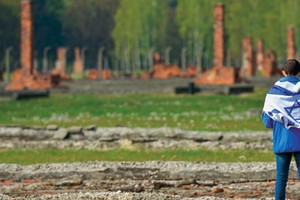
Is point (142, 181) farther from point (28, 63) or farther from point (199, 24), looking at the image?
point (199, 24)

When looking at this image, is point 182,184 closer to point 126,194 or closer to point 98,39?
point 126,194

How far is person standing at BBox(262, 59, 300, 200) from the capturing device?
35.4ft

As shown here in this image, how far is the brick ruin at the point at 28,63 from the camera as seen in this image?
48.2m

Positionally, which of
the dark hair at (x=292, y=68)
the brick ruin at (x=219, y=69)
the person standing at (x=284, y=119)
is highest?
the dark hair at (x=292, y=68)

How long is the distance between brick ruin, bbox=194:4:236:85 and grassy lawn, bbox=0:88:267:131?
9.61 meters

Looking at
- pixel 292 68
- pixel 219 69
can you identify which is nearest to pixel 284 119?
pixel 292 68

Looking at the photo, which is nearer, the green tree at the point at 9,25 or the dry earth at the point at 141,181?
the dry earth at the point at 141,181

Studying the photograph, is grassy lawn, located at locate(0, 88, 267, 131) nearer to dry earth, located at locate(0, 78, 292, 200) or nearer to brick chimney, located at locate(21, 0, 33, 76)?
dry earth, located at locate(0, 78, 292, 200)

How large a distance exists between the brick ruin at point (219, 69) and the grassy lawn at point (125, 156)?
32.2 m

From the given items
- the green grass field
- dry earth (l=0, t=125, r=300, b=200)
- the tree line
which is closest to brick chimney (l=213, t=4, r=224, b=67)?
the green grass field

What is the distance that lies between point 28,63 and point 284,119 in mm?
39002

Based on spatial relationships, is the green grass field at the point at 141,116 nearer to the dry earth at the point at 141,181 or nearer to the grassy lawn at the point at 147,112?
the grassy lawn at the point at 147,112

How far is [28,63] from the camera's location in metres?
49.2

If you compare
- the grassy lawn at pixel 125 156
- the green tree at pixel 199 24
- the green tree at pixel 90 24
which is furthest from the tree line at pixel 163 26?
the grassy lawn at pixel 125 156
